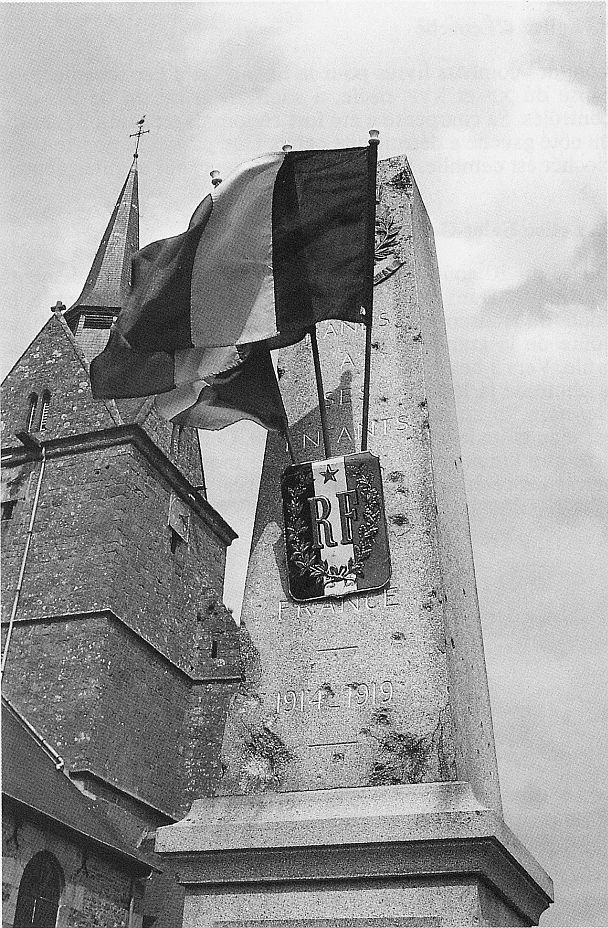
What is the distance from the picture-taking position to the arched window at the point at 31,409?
61.9 feet

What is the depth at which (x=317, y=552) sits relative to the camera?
15.5 feet

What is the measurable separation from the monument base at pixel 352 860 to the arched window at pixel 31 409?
15585mm

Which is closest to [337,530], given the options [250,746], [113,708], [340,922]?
[250,746]

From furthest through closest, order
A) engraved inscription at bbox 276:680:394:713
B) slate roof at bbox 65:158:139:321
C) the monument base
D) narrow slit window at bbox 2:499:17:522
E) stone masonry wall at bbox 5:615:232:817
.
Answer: slate roof at bbox 65:158:139:321
narrow slit window at bbox 2:499:17:522
stone masonry wall at bbox 5:615:232:817
engraved inscription at bbox 276:680:394:713
the monument base

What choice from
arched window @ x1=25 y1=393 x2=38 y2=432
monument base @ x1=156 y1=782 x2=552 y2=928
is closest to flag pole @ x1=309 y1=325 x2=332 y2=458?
monument base @ x1=156 y1=782 x2=552 y2=928

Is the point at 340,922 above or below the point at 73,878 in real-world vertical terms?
below

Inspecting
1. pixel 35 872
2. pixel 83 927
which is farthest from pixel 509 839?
pixel 83 927

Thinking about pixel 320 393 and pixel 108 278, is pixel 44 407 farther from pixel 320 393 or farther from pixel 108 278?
pixel 320 393

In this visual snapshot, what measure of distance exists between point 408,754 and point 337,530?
114cm

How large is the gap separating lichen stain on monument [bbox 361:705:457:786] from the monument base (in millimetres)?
99

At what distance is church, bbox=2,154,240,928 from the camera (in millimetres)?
13391

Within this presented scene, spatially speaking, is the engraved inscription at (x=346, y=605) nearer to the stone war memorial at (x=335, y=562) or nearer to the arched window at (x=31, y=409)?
the stone war memorial at (x=335, y=562)

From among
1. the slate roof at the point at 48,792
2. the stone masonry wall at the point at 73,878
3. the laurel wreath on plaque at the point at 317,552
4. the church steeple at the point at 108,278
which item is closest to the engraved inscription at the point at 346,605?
the laurel wreath on plaque at the point at 317,552

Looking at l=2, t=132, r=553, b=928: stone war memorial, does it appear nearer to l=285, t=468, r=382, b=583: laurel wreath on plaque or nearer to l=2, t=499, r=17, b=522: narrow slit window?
l=285, t=468, r=382, b=583: laurel wreath on plaque
